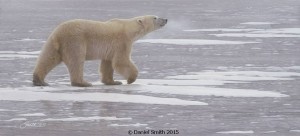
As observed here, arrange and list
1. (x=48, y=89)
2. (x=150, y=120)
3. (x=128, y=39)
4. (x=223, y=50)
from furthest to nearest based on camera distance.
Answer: (x=223, y=50)
(x=128, y=39)
(x=48, y=89)
(x=150, y=120)

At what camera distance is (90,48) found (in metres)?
12.1

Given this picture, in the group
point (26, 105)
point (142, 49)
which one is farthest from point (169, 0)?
point (26, 105)

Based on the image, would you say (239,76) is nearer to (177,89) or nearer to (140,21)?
(140,21)

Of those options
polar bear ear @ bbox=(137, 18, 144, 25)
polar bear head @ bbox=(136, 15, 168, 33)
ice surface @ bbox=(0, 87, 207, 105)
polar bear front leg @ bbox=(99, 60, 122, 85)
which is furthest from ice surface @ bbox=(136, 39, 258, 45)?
ice surface @ bbox=(0, 87, 207, 105)

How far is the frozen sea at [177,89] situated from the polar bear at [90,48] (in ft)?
0.96

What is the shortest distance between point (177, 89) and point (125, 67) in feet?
3.44

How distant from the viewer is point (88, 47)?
39.6 ft

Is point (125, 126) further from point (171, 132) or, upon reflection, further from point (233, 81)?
point (233, 81)

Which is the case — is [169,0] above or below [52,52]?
below

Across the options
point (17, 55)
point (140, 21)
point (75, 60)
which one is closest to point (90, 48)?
→ point (75, 60)

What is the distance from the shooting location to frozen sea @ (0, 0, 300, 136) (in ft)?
28.8

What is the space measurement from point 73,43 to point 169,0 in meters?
29.4

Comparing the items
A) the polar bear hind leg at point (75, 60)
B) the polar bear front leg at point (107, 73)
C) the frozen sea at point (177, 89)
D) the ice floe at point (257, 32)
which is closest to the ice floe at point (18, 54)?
the frozen sea at point (177, 89)

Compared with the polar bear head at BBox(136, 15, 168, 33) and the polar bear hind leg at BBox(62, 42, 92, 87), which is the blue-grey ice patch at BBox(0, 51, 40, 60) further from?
the polar bear hind leg at BBox(62, 42, 92, 87)
